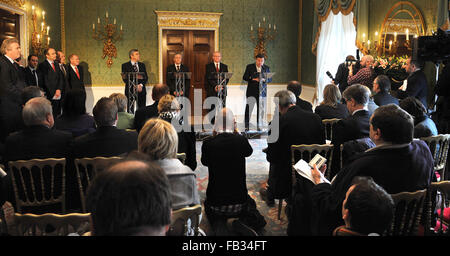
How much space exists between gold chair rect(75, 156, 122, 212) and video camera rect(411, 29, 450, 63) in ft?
13.6

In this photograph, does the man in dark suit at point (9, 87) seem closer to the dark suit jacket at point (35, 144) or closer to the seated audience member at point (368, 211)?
the dark suit jacket at point (35, 144)

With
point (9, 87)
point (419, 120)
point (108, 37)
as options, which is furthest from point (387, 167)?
point (108, 37)

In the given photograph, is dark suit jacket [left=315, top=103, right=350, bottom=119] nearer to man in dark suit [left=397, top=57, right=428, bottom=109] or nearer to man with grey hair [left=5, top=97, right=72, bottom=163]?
man in dark suit [left=397, top=57, right=428, bottom=109]

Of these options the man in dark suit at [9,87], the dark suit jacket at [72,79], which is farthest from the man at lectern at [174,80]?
the man in dark suit at [9,87]

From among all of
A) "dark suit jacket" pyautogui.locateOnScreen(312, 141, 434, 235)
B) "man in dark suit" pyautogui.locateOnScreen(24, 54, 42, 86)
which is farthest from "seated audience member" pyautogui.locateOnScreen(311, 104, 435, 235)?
"man in dark suit" pyautogui.locateOnScreen(24, 54, 42, 86)

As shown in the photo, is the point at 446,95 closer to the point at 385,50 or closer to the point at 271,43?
the point at 385,50

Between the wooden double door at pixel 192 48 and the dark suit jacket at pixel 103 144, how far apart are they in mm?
7421

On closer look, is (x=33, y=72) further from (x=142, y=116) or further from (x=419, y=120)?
(x=419, y=120)

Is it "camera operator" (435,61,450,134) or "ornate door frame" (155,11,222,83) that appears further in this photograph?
"ornate door frame" (155,11,222,83)

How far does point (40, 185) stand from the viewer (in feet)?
9.39

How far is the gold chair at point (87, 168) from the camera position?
2689 millimetres

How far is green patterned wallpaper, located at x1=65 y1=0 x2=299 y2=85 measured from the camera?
9.74m

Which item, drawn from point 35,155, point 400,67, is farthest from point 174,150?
point 400,67
